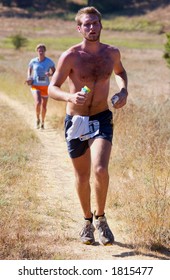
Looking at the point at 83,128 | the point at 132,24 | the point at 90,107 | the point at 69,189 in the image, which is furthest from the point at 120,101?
the point at 132,24

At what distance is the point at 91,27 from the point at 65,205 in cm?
231

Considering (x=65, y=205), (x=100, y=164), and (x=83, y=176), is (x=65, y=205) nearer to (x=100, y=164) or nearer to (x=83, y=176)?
(x=83, y=176)

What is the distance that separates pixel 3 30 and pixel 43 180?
7650 centimetres

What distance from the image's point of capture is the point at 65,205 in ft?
23.8

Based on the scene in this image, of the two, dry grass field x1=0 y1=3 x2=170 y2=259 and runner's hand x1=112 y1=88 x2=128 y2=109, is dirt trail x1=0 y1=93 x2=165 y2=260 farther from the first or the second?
runner's hand x1=112 y1=88 x2=128 y2=109

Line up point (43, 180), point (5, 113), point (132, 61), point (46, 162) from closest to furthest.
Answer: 1. point (43, 180)
2. point (46, 162)
3. point (5, 113)
4. point (132, 61)

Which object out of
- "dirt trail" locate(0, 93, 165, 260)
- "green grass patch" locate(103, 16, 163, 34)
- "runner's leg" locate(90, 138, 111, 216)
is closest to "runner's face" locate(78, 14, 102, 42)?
"runner's leg" locate(90, 138, 111, 216)

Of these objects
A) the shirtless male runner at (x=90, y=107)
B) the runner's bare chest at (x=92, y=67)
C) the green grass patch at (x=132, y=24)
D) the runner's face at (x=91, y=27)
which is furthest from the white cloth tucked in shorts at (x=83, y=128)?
the green grass patch at (x=132, y=24)

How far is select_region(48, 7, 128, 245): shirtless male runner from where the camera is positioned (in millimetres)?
5773

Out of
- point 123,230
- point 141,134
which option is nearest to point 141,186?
point 123,230

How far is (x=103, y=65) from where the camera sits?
5895mm

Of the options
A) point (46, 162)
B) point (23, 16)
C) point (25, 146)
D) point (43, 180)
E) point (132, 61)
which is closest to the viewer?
point (43, 180)

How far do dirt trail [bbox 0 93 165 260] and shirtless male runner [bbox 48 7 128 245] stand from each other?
0.49 ft

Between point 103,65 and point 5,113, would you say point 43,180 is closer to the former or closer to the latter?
point 103,65
